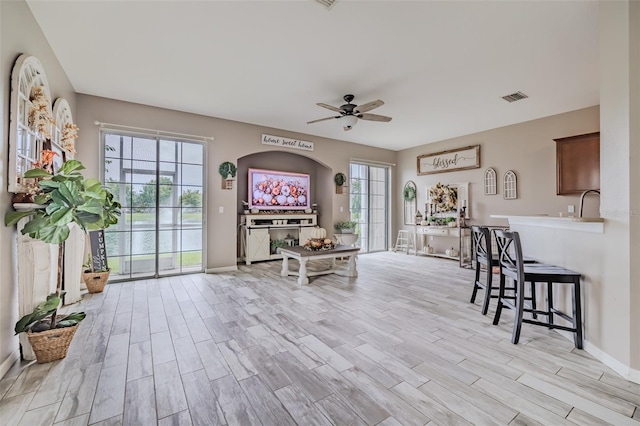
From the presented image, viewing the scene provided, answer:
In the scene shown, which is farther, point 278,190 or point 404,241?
point 404,241

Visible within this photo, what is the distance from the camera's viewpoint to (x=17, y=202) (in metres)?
2.16

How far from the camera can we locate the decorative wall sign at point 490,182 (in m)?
5.86

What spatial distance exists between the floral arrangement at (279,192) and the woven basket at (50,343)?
4.17 m

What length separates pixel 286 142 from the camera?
5.95m

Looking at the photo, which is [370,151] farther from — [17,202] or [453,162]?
[17,202]

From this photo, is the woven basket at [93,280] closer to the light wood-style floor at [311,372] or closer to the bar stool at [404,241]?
the light wood-style floor at [311,372]

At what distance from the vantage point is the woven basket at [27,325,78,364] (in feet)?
6.75

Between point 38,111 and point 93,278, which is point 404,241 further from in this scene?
point 38,111

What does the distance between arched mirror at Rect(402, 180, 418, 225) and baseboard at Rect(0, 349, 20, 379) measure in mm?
7227

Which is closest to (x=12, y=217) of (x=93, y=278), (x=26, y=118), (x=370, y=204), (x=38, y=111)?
(x=26, y=118)

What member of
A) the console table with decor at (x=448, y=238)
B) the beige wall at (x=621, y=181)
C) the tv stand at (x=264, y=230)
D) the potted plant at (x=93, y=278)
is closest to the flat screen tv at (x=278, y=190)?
the tv stand at (x=264, y=230)

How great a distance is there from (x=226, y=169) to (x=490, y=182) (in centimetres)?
546

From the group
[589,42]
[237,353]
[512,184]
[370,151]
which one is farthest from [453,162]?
[237,353]

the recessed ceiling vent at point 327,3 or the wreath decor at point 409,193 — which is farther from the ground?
the recessed ceiling vent at point 327,3
